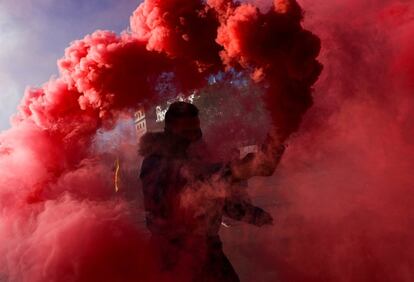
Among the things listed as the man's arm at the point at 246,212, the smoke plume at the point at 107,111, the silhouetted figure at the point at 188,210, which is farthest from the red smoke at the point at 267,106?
the man's arm at the point at 246,212

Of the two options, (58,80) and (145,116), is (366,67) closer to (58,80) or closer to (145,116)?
(145,116)

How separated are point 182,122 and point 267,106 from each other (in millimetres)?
808

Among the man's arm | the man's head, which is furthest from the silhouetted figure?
the man's head

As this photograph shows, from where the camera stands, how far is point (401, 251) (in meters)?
4.67

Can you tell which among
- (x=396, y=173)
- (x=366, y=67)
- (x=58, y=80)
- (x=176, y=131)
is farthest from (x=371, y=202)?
(x=58, y=80)

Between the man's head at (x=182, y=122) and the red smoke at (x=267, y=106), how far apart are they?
0.49 meters

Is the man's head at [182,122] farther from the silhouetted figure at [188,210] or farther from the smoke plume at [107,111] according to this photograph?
the smoke plume at [107,111]

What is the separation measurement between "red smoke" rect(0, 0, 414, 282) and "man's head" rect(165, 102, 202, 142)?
19.2 inches

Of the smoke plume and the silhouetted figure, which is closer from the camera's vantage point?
the smoke plume

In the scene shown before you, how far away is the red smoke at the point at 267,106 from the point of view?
3188mm

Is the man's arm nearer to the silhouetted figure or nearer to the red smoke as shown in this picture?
the silhouetted figure

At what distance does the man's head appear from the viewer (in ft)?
11.7

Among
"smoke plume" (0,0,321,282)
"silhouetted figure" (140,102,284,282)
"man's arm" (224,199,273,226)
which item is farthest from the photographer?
"man's arm" (224,199,273,226)

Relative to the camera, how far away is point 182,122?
3570 millimetres
